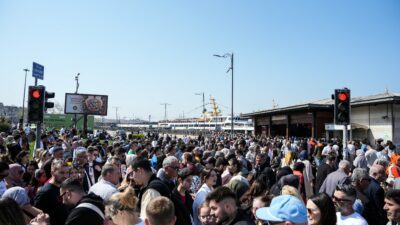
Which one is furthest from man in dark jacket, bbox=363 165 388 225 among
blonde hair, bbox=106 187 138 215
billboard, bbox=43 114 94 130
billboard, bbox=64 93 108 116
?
billboard, bbox=43 114 94 130

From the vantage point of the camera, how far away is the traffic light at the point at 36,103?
9859 millimetres

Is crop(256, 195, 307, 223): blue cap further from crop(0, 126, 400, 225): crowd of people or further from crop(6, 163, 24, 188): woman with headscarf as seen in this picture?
crop(6, 163, 24, 188): woman with headscarf

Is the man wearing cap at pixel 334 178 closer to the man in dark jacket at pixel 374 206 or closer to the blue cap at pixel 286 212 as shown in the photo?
the man in dark jacket at pixel 374 206

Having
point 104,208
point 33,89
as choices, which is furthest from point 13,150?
point 104,208

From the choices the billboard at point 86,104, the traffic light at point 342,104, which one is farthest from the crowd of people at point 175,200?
the billboard at point 86,104

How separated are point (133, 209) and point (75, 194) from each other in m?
1.19

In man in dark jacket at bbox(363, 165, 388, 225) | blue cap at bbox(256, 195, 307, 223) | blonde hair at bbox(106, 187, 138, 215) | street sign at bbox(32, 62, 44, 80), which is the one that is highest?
street sign at bbox(32, 62, 44, 80)

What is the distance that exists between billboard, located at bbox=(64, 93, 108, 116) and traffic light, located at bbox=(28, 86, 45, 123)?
Result: 1279 inches

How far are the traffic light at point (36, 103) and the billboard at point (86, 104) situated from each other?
3250cm

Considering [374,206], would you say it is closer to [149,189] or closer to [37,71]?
[149,189]

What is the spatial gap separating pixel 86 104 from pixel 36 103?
110 feet

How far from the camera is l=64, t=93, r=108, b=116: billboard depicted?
134 feet

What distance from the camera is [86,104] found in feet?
138

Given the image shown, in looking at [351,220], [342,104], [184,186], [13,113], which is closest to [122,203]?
[184,186]
